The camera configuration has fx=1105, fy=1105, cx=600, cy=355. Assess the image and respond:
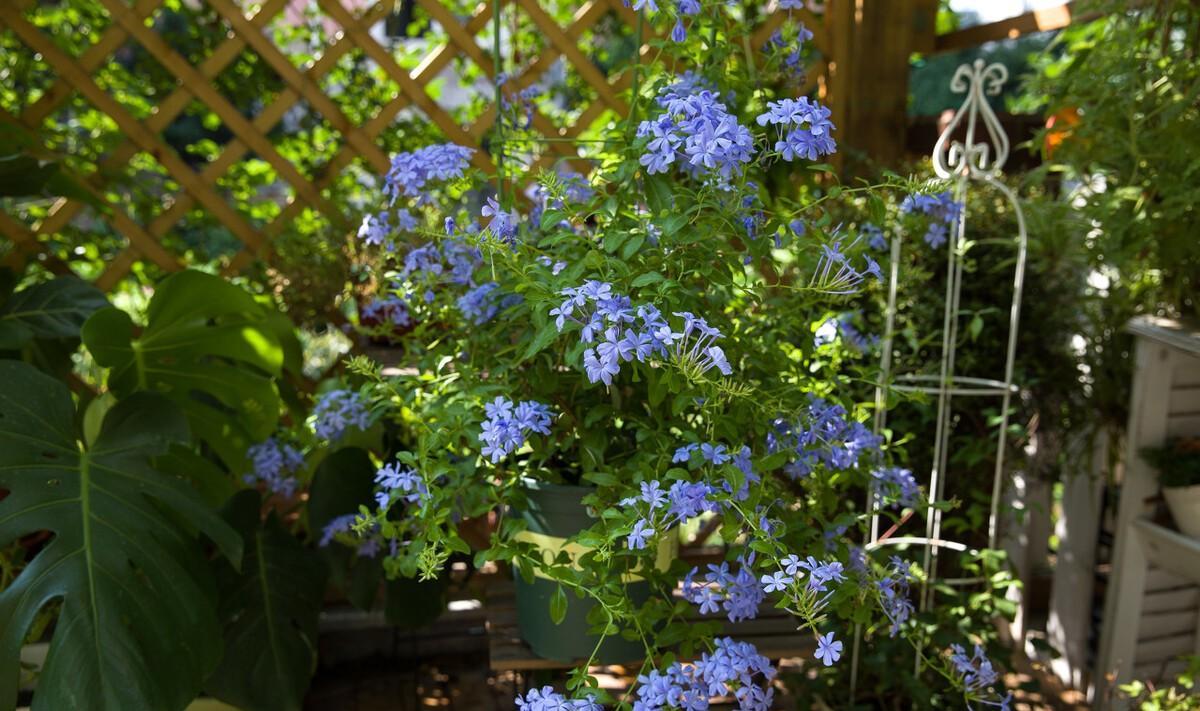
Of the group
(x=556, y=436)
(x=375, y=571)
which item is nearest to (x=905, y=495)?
(x=556, y=436)

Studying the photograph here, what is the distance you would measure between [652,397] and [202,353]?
0.83m

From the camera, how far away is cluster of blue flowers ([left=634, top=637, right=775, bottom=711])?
99 centimetres

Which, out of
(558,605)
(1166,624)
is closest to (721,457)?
(558,605)

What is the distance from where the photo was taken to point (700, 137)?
1017 millimetres

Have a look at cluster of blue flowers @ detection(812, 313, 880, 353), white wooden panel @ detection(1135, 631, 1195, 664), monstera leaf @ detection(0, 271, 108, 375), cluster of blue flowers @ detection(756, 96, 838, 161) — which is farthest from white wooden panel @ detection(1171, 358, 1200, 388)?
monstera leaf @ detection(0, 271, 108, 375)

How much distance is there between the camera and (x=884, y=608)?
3.86 ft

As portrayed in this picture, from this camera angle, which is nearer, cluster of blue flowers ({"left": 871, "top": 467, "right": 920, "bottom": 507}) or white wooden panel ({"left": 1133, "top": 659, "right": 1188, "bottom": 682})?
cluster of blue flowers ({"left": 871, "top": 467, "right": 920, "bottom": 507})

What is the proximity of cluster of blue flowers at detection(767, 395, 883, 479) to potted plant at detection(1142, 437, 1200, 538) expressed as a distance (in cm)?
74

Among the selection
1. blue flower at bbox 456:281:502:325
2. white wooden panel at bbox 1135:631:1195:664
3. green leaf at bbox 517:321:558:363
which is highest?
blue flower at bbox 456:281:502:325

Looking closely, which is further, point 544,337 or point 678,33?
point 678,33

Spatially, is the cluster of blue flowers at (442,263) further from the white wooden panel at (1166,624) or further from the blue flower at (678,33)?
the white wooden panel at (1166,624)

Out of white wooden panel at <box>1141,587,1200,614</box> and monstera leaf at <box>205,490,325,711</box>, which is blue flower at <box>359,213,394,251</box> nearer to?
monstera leaf at <box>205,490,325,711</box>

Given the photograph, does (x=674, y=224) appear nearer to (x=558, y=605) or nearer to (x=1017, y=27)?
(x=558, y=605)

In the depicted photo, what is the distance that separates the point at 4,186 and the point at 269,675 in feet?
2.68
